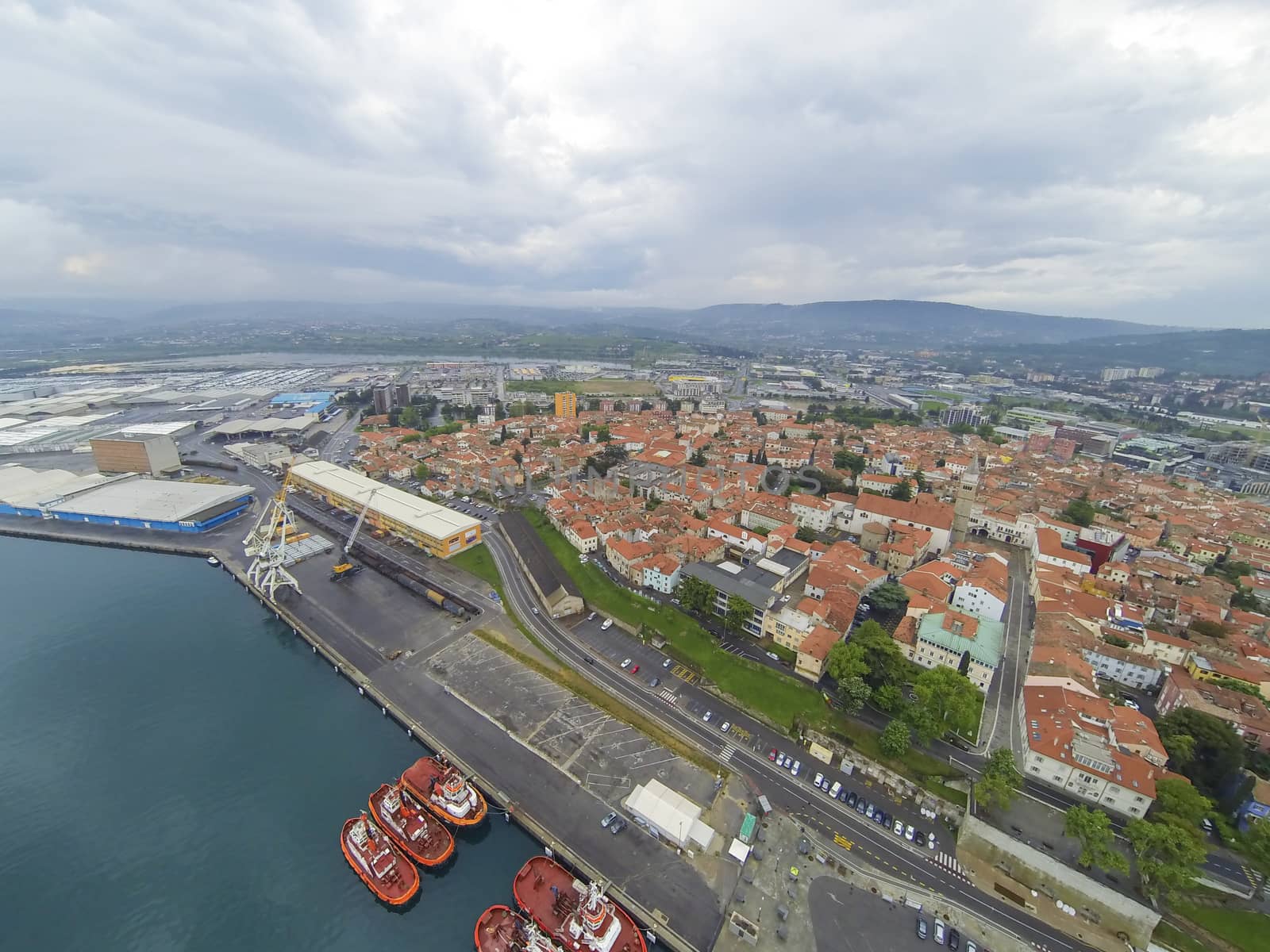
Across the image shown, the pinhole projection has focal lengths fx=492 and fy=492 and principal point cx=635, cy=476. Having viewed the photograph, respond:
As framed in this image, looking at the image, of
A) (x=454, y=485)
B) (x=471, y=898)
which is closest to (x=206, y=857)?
(x=471, y=898)

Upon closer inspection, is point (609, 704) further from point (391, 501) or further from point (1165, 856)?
point (391, 501)

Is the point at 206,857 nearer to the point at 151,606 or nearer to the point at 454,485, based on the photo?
the point at 151,606

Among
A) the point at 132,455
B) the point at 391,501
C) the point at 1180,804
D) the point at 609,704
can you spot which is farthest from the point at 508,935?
the point at 132,455

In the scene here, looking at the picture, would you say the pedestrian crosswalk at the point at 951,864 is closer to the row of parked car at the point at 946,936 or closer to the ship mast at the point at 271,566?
the row of parked car at the point at 946,936

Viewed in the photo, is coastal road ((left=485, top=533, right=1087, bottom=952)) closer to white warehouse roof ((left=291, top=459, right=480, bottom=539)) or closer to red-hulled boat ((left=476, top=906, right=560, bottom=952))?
red-hulled boat ((left=476, top=906, right=560, bottom=952))

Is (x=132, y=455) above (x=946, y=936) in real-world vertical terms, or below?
above

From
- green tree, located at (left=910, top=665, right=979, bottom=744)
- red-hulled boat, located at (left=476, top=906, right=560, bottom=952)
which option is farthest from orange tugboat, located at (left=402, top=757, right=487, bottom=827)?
green tree, located at (left=910, top=665, right=979, bottom=744)

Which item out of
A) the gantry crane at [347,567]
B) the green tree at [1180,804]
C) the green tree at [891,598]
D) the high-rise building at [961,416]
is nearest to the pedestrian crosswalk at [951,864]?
the green tree at [1180,804]
